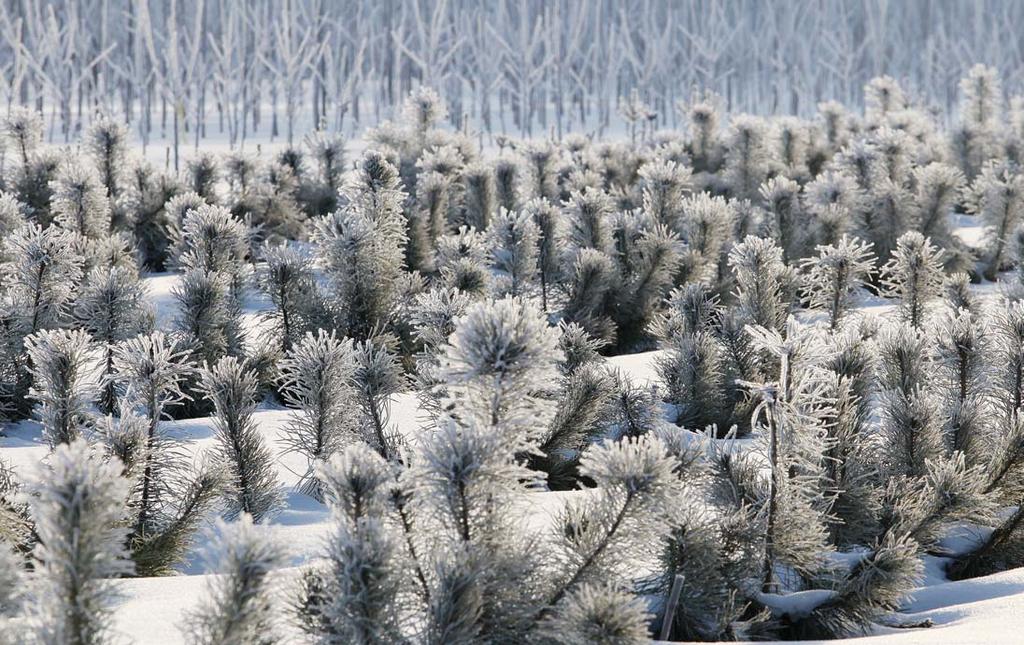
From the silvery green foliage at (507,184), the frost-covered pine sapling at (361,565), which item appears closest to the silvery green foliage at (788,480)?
the frost-covered pine sapling at (361,565)

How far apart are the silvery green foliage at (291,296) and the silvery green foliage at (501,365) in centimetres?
317

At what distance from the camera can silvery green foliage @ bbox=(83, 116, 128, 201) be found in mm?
8422

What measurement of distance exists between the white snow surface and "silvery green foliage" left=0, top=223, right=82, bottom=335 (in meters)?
0.51

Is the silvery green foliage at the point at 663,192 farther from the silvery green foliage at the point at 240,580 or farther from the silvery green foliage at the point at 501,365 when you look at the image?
the silvery green foliage at the point at 240,580

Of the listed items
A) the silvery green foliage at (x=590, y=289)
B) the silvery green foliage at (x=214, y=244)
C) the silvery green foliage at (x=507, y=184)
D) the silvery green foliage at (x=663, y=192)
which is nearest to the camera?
the silvery green foliage at (x=214, y=244)

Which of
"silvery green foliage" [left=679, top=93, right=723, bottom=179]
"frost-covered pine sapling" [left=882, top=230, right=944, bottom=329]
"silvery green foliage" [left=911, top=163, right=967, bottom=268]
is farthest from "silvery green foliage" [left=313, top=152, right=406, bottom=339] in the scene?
"silvery green foliage" [left=679, top=93, right=723, bottom=179]

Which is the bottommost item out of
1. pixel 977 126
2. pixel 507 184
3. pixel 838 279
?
pixel 838 279

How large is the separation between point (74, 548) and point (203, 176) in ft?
24.8

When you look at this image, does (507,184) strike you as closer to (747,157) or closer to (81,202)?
(747,157)

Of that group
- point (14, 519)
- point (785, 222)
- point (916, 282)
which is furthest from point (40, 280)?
point (785, 222)

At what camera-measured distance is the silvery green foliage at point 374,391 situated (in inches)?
154

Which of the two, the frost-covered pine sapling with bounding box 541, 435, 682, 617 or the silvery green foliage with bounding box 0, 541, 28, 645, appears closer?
the silvery green foliage with bounding box 0, 541, 28, 645

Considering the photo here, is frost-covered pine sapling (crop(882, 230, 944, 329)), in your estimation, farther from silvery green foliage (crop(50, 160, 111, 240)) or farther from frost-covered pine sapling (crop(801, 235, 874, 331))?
silvery green foliage (crop(50, 160, 111, 240))

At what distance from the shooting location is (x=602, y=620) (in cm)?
229
